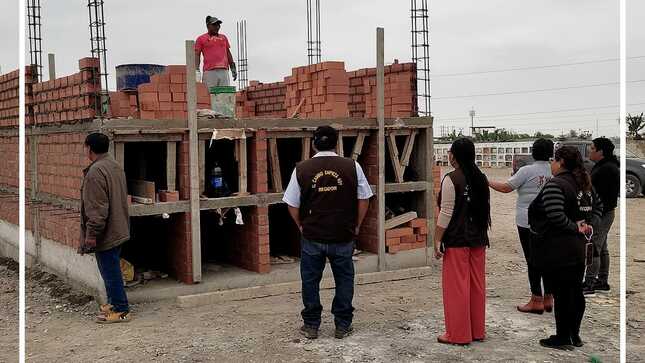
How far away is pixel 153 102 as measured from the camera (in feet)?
21.8

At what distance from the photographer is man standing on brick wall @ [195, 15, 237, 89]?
348 inches

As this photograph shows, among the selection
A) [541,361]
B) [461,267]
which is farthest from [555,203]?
[541,361]

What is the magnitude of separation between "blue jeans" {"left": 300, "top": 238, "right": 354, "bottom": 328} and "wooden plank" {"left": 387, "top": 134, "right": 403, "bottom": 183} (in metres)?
2.96

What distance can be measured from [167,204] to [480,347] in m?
3.36

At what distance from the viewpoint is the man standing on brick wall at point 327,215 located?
202 inches

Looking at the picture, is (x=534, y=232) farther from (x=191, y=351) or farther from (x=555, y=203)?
(x=191, y=351)

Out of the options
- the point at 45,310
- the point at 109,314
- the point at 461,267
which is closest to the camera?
the point at 461,267

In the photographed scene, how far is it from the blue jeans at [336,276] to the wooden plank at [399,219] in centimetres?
280

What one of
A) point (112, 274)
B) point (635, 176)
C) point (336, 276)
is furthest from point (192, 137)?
point (635, 176)

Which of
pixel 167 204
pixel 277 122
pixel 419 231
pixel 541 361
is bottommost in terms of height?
pixel 541 361

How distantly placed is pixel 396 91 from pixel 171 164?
314 cm

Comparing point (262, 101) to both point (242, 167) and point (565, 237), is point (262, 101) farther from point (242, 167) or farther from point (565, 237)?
point (565, 237)

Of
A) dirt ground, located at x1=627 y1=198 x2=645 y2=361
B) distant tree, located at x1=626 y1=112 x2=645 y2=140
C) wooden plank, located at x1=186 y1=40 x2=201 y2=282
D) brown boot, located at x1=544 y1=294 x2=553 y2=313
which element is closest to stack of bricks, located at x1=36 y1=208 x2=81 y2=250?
wooden plank, located at x1=186 y1=40 x2=201 y2=282

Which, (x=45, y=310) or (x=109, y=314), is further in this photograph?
(x=45, y=310)
